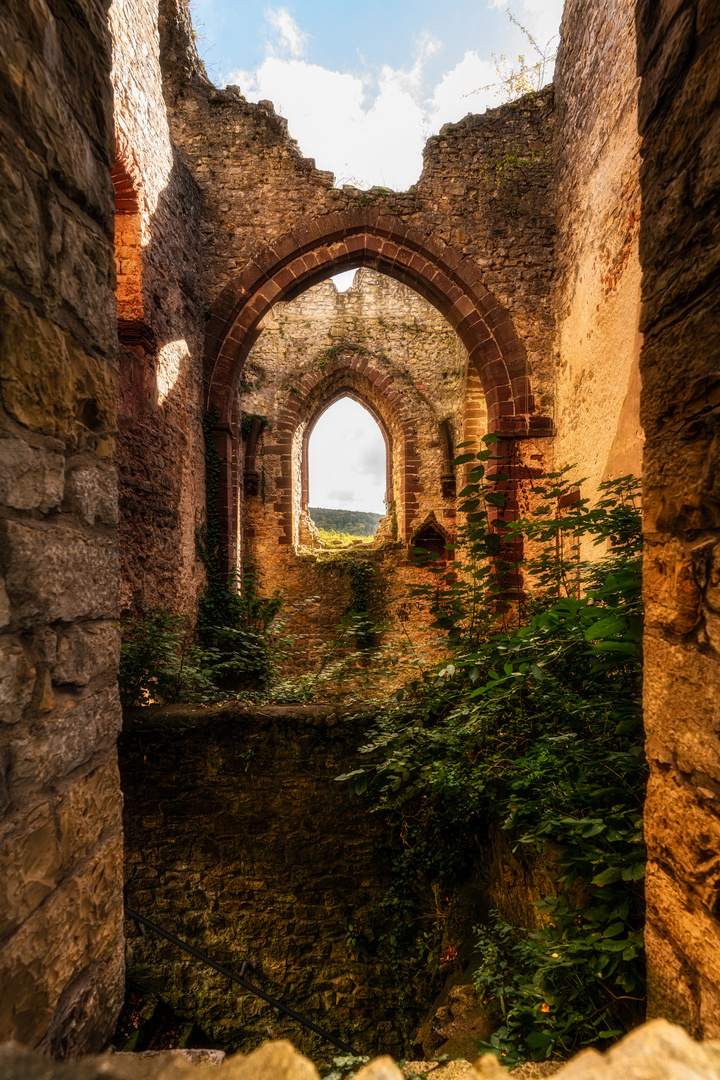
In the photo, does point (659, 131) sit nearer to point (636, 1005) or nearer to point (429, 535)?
point (636, 1005)

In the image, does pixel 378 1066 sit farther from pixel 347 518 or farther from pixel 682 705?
Result: pixel 347 518

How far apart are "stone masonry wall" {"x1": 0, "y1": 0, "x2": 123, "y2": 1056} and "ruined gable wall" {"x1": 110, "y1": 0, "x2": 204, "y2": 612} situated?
3.09 metres

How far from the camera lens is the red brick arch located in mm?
6051

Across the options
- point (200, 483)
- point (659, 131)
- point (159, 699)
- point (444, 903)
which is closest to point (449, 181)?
point (200, 483)

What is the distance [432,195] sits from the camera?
6117mm

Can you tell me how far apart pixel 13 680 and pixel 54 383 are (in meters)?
0.57

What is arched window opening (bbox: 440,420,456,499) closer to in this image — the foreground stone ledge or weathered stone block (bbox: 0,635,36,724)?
weathered stone block (bbox: 0,635,36,724)

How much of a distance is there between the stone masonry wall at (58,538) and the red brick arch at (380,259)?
502 cm

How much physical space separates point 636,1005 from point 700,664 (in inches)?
39.2

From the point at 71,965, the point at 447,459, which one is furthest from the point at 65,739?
the point at 447,459

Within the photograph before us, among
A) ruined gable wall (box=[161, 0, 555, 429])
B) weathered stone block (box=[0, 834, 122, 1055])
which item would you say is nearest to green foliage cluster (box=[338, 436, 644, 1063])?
weathered stone block (box=[0, 834, 122, 1055])

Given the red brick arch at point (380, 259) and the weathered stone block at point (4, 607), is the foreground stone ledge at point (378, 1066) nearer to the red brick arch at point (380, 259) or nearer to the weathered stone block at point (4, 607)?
the weathered stone block at point (4, 607)

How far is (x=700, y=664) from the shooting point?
0.99 meters

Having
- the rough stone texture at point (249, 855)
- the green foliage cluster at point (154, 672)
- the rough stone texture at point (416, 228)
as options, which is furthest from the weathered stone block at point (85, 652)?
the rough stone texture at point (416, 228)
